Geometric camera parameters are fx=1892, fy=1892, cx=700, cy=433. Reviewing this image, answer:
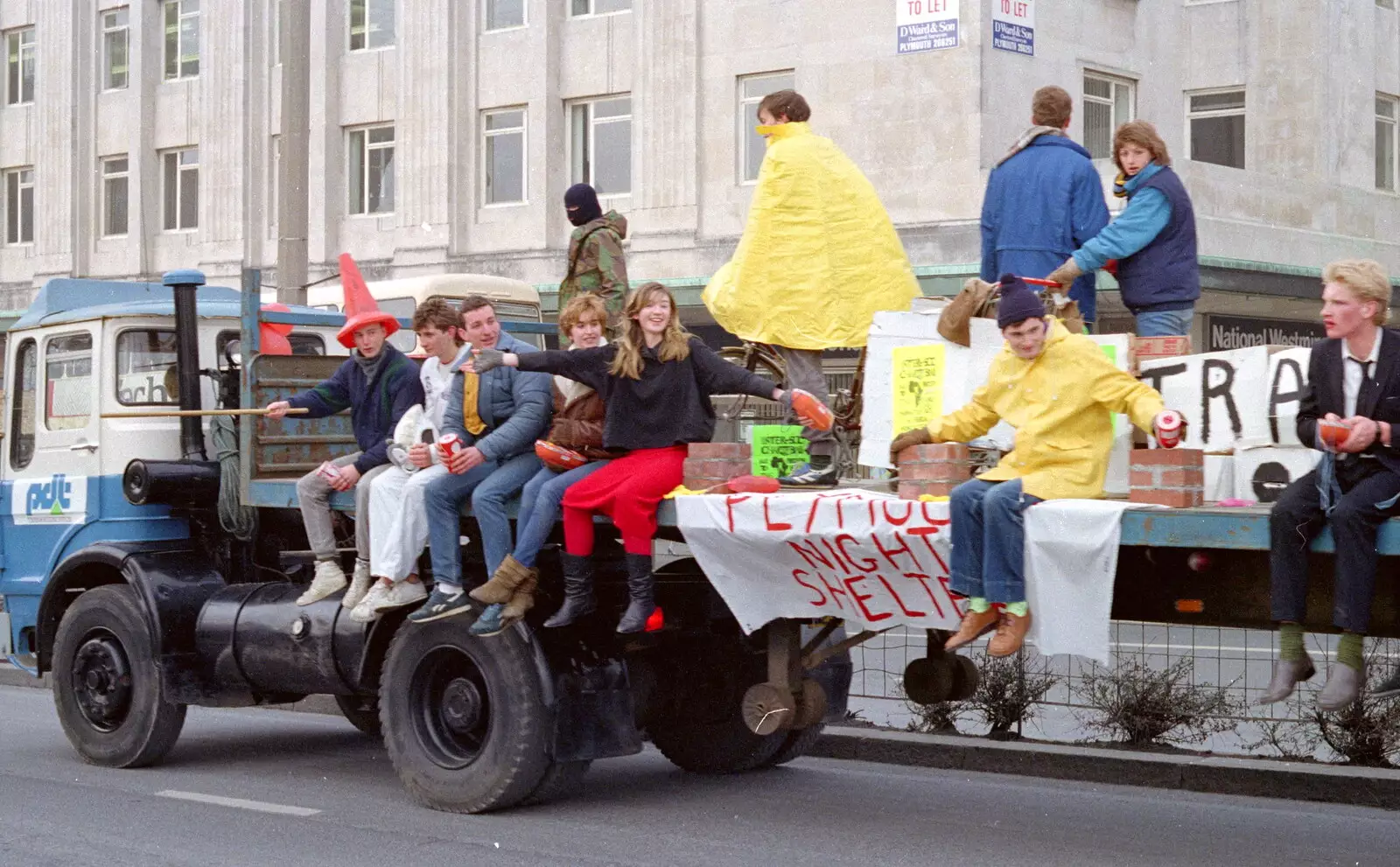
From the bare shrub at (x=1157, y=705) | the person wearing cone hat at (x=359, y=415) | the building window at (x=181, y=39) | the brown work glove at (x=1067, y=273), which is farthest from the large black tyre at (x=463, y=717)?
the building window at (x=181, y=39)

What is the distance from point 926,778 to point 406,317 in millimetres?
11953

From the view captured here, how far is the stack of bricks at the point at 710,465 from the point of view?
777 centimetres

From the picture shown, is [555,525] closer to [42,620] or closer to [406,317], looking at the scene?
[42,620]

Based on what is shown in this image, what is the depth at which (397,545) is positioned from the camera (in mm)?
8797

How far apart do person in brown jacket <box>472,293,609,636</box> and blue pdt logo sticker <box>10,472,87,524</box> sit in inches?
119

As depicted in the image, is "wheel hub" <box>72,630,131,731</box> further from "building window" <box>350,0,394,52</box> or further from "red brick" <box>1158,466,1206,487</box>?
"building window" <box>350,0,394,52</box>

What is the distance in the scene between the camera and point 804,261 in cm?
865

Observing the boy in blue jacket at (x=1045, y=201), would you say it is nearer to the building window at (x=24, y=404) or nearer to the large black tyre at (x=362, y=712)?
the large black tyre at (x=362, y=712)

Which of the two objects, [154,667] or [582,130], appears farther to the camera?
[582,130]

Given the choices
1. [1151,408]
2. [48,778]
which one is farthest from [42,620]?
[1151,408]

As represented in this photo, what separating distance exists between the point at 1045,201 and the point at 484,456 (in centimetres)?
279

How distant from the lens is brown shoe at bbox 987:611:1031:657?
6.68 meters

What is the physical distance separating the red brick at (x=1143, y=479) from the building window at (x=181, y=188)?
32.5 meters

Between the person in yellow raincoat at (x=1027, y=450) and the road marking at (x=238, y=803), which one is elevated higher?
the person in yellow raincoat at (x=1027, y=450)
